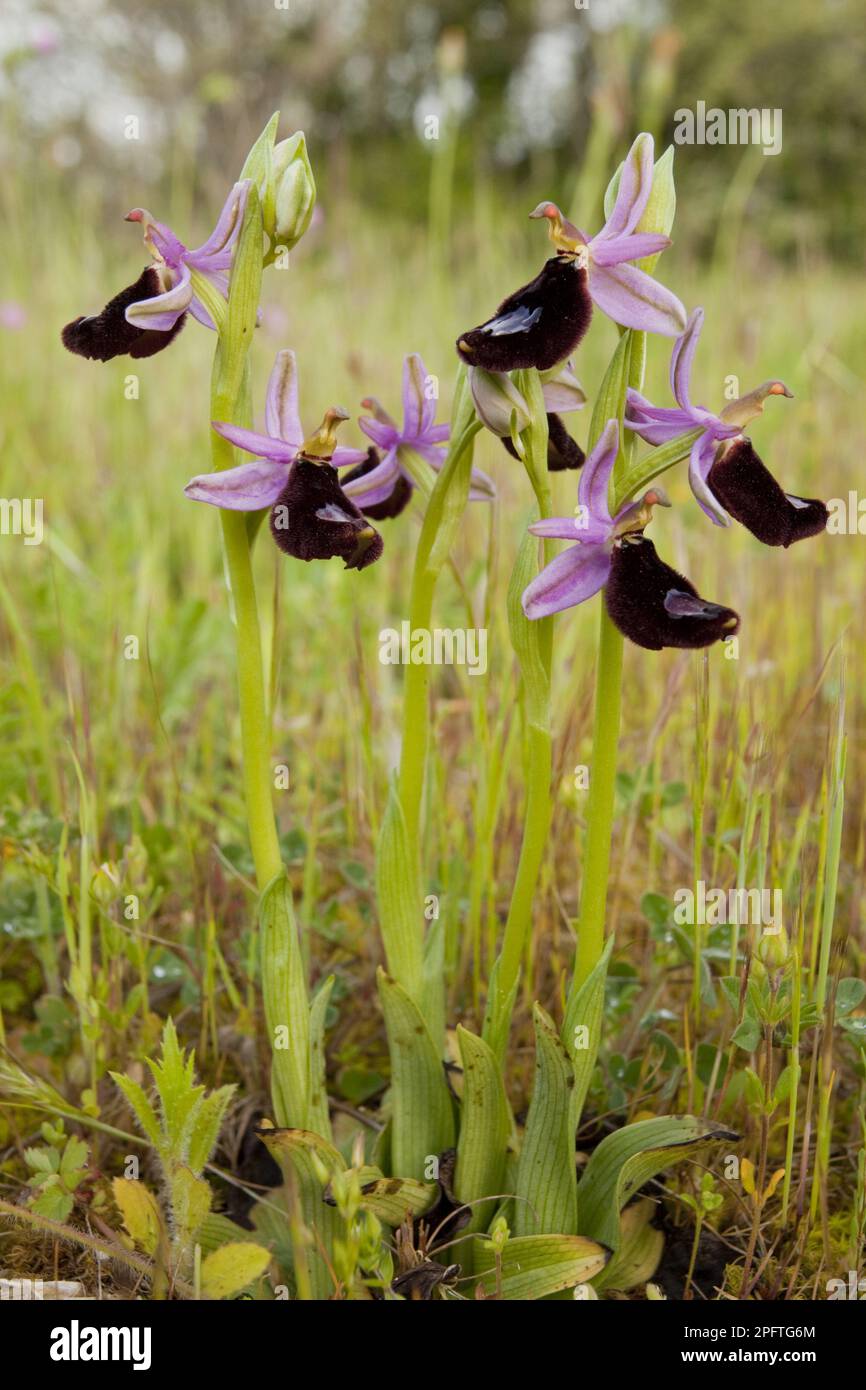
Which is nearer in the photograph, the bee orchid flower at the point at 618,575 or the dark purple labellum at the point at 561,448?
the bee orchid flower at the point at 618,575

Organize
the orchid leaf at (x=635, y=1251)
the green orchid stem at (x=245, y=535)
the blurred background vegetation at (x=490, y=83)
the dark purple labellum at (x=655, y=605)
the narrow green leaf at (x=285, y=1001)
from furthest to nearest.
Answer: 1. the blurred background vegetation at (x=490, y=83)
2. the orchid leaf at (x=635, y=1251)
3. the narrow green leaf at (x=285, y=1001)
4. the green orchid stem at (x=245, y=535)
5. the dark purple labellum at (x=655, y=605)

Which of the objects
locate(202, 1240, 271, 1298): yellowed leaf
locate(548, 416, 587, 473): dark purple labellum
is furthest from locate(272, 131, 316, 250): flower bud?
locate(202, 1240, 271, 1298): yellowed leaf

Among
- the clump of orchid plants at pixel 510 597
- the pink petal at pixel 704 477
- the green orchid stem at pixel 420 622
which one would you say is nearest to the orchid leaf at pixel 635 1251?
the clump of orchid plants at pixel 510 597

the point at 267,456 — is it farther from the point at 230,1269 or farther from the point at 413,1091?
the point at 230,1269

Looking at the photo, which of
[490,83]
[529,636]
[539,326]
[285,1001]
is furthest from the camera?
[490,83]

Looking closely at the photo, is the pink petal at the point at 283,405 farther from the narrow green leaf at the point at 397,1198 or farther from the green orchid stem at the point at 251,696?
the narrow green leaf at the point at 397,1198

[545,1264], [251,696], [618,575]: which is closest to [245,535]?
[251,696]
